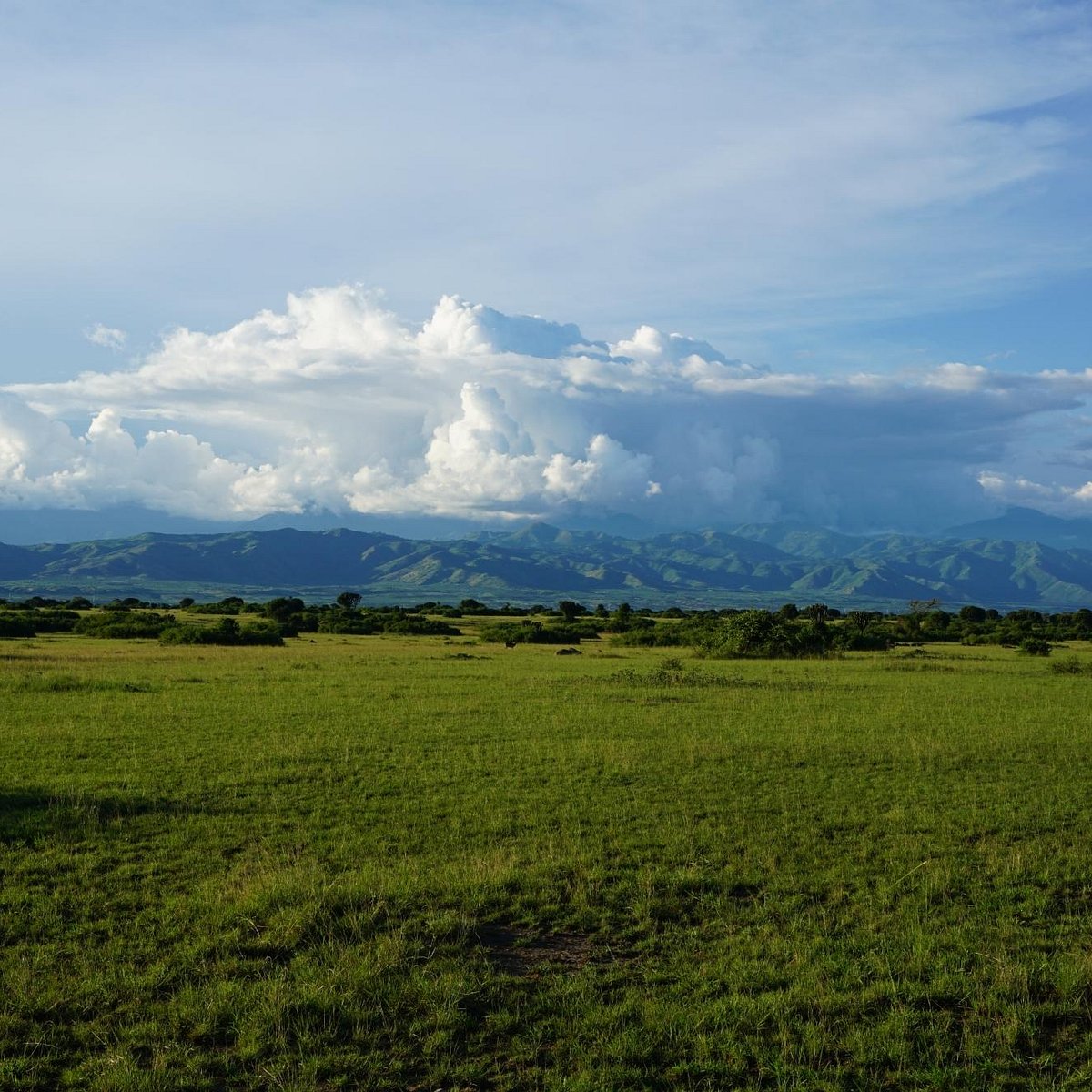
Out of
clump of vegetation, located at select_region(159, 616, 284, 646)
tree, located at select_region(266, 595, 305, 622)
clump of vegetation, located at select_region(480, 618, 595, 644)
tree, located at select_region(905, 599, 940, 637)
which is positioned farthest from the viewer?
tree, located at select_region(266, 595, 305, 622)

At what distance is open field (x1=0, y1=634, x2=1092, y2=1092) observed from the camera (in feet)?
26.0

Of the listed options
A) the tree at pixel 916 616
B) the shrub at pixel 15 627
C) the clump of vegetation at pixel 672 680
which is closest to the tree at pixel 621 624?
the tree at pixel 916 616

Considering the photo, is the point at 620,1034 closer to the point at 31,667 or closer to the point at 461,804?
the point at 461,804

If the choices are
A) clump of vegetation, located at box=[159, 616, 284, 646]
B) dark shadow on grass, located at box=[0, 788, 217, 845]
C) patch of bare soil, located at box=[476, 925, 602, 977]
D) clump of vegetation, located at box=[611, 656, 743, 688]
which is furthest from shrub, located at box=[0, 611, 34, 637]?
patch of bare soil, located at box=[476, 925, 602, 977]

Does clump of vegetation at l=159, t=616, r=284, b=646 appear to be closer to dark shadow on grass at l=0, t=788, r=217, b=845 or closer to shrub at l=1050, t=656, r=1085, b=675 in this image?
shrub at l=1050, t=656, r=1085, b=675

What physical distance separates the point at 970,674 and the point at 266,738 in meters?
34.6

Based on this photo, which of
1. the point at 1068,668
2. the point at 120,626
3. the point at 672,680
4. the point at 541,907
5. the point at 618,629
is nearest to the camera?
the point at 541,907

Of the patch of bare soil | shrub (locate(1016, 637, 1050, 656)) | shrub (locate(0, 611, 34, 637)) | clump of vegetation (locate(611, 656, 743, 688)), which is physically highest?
shrub (locate(1016, 637, 1050, 656))

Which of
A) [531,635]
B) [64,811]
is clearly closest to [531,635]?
[531,635]

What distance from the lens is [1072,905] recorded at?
1138 centimetres

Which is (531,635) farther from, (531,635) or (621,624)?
(621,624)

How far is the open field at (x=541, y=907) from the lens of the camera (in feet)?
26.0

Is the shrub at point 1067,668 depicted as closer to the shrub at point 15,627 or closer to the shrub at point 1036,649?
the shrub at point 1036,649

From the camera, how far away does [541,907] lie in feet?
36.8
